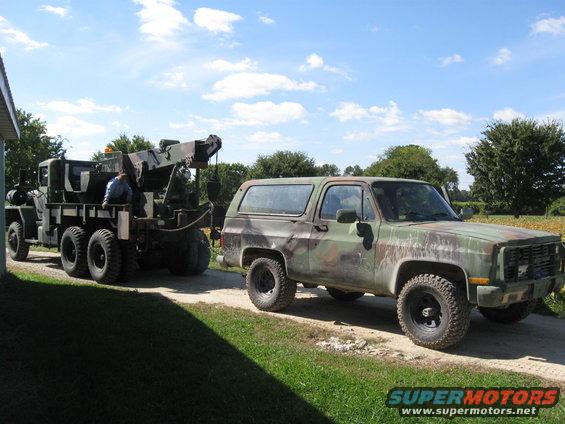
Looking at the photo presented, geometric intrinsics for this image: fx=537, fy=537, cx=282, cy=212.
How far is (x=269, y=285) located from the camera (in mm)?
8477

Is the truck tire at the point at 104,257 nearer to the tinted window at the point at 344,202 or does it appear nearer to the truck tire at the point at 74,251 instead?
the truck tire at the point at 74,251

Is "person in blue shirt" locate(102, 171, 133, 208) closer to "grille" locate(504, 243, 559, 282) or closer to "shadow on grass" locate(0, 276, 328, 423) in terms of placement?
"shadow on grass" locate(0, 276, 328, 423)

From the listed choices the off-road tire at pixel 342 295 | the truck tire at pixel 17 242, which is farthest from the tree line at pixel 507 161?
the off-road tire at pixel 342 295

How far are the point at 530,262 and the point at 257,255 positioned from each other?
13.2ft

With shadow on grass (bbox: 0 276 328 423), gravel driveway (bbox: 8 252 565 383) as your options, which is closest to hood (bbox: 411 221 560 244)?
gravel driveway (bbox: 8 252 565 383)

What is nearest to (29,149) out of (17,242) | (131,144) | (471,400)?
(131,144)

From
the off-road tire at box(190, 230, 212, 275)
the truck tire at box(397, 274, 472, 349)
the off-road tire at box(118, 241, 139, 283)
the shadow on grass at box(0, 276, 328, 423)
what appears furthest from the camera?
the off-road tire at box(190, 230, 212, 275)

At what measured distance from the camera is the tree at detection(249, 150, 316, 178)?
1930 inches

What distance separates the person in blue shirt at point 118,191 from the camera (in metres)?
11.0

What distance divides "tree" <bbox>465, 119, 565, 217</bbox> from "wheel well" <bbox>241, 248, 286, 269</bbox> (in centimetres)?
2960

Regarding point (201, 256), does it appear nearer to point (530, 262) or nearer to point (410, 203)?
point (410, 203)

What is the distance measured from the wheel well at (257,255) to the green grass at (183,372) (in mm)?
1086

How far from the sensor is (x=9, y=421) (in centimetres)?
404

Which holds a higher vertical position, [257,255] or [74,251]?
[257,255]
